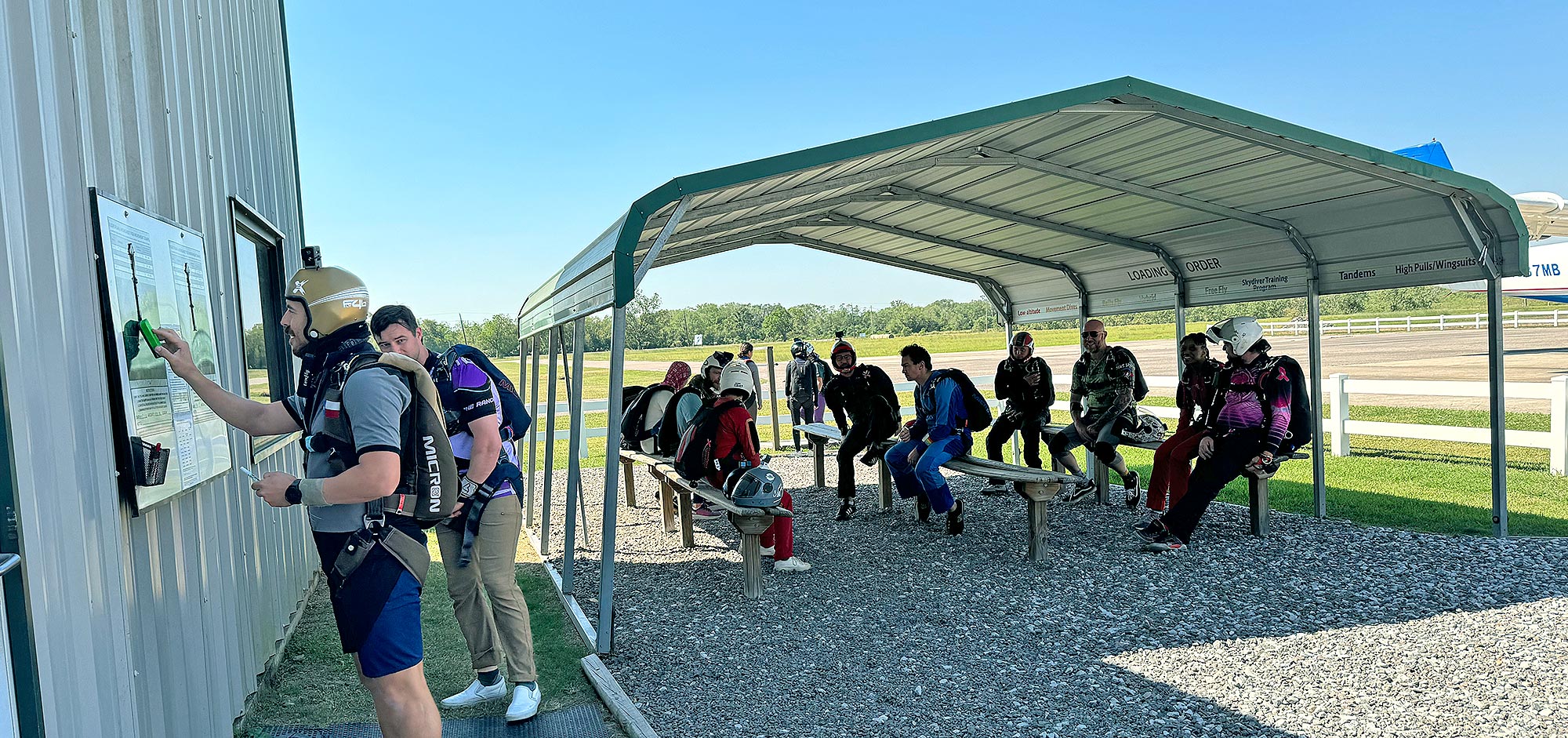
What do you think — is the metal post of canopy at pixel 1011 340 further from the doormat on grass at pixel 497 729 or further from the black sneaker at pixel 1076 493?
the doormat on grass at pixel 497 729

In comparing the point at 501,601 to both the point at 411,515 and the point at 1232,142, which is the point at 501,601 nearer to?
the point at 411,515

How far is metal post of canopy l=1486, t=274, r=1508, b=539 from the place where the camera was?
25.3ft

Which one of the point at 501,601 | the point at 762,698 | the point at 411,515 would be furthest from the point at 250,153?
the point at 762,698

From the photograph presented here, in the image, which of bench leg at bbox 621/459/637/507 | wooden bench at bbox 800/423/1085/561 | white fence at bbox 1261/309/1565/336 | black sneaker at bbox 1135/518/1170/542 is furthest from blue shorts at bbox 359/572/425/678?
white fence at bbox 1261/309/1565/336

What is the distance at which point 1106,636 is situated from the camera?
580cm

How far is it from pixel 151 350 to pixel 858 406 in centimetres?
741

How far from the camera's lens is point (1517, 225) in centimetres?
746

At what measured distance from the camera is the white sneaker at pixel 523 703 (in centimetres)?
451

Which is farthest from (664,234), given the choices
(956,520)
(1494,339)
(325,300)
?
(1494,339)

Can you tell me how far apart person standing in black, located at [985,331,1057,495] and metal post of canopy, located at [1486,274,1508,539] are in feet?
12.6

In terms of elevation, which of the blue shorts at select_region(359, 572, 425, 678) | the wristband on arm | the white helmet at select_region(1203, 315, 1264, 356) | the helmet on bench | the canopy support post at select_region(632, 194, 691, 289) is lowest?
the helmet on bench

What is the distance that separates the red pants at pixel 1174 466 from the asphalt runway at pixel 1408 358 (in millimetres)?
12407

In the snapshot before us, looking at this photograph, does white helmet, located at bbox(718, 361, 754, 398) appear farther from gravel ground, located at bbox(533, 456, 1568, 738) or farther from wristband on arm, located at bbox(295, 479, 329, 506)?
wristband on arm, located at bbox(295, 479, 329, 506)

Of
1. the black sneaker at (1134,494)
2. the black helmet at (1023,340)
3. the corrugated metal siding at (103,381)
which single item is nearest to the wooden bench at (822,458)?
the black helmet at (1023,340)
